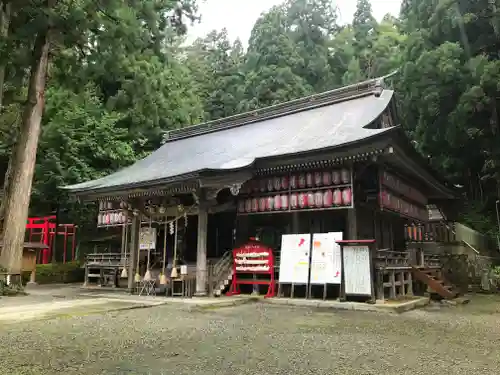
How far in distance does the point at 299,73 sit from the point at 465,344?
3197 centimetres

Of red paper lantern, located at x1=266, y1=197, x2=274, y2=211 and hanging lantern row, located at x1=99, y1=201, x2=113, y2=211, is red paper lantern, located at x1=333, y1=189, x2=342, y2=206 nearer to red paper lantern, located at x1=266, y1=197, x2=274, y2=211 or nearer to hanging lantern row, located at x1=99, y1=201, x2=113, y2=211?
red paper lantern, located at x1=266, y1=197, x2=274, y2=211

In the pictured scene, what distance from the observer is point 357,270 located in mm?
9523

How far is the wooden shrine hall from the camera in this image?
10.5 m

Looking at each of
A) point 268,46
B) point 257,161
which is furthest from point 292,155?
point 268,46

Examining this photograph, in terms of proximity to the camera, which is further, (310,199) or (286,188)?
(286,188)

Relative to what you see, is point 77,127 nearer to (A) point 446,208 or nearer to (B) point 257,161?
(B) point 257,161

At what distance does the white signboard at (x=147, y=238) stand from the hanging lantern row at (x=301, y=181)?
11.2 feet

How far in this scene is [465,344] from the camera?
5602 mm

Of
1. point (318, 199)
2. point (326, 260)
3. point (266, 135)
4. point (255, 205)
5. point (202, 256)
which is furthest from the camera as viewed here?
point (266, 135)

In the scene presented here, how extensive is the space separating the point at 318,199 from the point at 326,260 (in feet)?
5.45

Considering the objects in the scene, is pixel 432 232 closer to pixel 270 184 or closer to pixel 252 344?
pixel 270 184

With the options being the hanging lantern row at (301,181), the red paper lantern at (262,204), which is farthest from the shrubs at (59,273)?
the red paper lantern at (262,204)

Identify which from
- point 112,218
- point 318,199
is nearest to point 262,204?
point 318,199

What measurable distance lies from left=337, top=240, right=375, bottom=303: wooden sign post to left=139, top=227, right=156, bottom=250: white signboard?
20.1 feet
